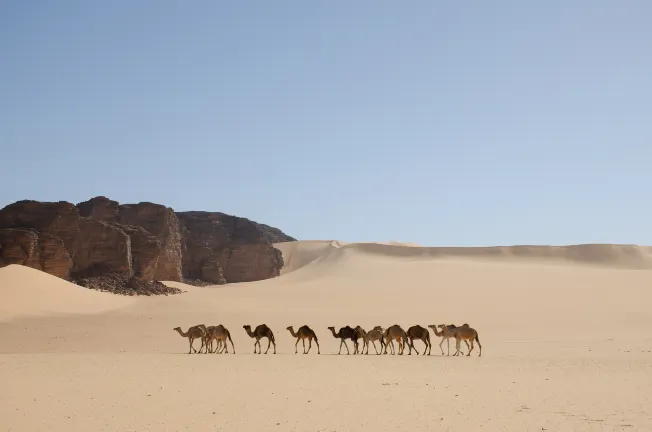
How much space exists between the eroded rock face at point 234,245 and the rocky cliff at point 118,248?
0.44ft

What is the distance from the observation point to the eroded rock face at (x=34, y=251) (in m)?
42.9

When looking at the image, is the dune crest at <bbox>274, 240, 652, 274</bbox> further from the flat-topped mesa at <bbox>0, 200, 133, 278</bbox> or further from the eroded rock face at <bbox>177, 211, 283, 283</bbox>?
the flat-topped mesa at <bbox>0, 200, 133, 278</bbox>

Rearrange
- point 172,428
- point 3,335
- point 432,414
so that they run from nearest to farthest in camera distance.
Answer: point 172,428
point 432,414
point 3,335

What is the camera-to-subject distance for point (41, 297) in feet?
112

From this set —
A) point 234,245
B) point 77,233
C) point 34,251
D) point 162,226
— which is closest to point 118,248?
point 77,233

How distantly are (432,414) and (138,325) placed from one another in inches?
884

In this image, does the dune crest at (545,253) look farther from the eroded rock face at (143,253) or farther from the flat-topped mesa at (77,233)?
the flat-topped mesa at (77,233)

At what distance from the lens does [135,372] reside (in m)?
14.3

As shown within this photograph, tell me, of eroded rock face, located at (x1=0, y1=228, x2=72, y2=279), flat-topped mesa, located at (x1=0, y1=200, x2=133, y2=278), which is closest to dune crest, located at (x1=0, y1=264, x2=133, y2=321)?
eroded rock face, located at (x1=0, y1=228, x2=72, y2=279)

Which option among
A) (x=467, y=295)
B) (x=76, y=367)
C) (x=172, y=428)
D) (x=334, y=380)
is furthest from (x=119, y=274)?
(x=172, y=428)

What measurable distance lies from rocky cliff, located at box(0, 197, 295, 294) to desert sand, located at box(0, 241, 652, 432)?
293 inches

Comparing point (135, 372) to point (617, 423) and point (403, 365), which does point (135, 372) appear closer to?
point (403, 365)

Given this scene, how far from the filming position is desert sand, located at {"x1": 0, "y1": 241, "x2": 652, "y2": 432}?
9.64 meters

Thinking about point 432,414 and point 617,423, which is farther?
point 432,414
